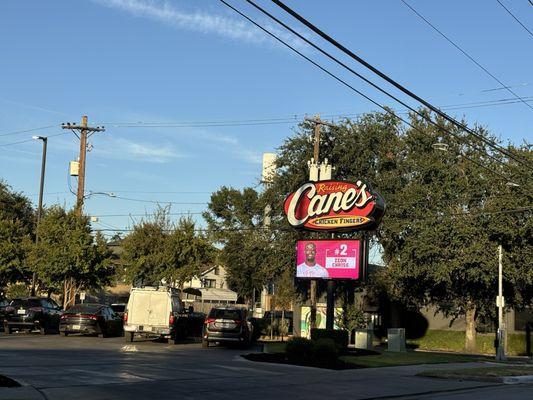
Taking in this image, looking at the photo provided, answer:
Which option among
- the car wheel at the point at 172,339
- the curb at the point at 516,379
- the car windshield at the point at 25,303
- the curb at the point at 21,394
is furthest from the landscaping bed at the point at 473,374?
the car windshield at the point at 25,303

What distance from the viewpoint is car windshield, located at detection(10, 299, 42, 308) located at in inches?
1246

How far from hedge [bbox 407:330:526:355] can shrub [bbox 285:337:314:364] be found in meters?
26.8

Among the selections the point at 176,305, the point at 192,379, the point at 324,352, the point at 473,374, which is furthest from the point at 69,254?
the point at 473,374

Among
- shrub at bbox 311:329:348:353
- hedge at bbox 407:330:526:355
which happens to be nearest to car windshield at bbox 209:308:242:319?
shrub at bbox 311:329:348:353

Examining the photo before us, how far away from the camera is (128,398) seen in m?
12.0

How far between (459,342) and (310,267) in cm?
2418

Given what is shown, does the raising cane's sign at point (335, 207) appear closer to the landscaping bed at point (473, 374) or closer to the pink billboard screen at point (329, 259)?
the pink billboard screen at point (329, 259)

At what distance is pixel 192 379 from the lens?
15.7 m

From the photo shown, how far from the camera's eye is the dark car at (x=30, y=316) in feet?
102

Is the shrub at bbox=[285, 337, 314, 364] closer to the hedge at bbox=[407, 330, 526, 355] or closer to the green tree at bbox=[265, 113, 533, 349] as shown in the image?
the green tree at bbox=[265, 113, 533, 349]

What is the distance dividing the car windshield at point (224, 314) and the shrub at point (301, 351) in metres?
7.54

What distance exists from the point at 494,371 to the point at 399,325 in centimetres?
2783

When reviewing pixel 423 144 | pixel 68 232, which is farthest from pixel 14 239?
pixel 423 144

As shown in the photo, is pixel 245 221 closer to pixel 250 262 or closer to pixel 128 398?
pixel 250 262
